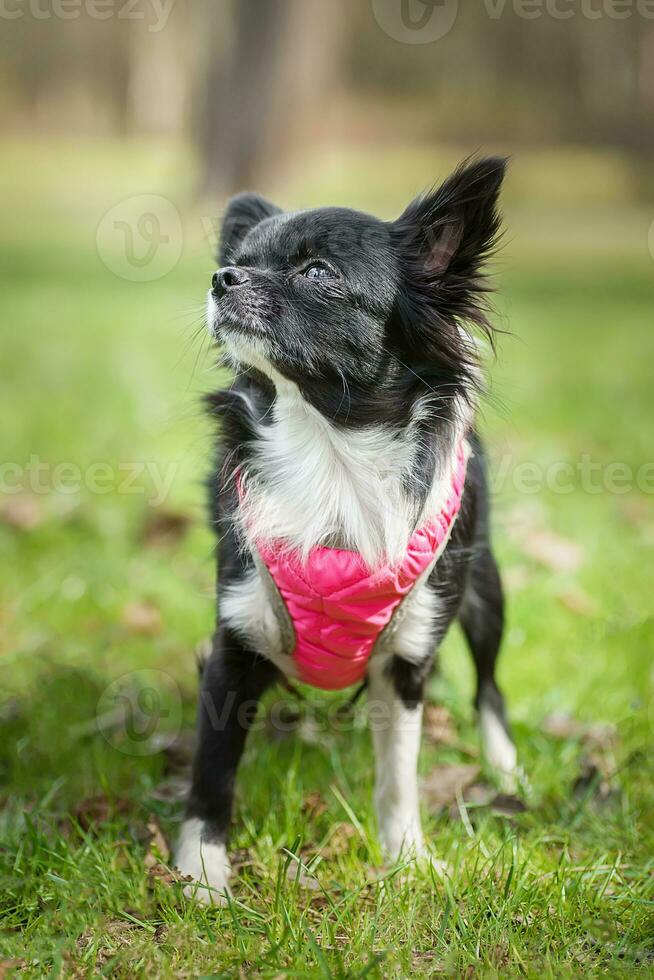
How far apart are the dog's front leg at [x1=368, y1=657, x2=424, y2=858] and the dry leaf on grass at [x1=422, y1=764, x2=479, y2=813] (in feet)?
0.80

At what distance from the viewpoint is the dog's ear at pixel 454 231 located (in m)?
2.35

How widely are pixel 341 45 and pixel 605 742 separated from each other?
720 inches

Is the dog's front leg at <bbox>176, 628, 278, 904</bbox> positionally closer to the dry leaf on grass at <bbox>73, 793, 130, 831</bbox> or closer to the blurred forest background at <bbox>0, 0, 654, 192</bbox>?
the dry leaf on grass at <bbox>73, 793, 130, 831</bbox>

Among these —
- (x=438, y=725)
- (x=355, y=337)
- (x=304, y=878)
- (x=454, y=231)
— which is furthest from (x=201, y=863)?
(x=454, y=231)

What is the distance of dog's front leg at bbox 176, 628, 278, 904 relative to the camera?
2.50 meters

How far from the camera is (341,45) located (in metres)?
18.8
